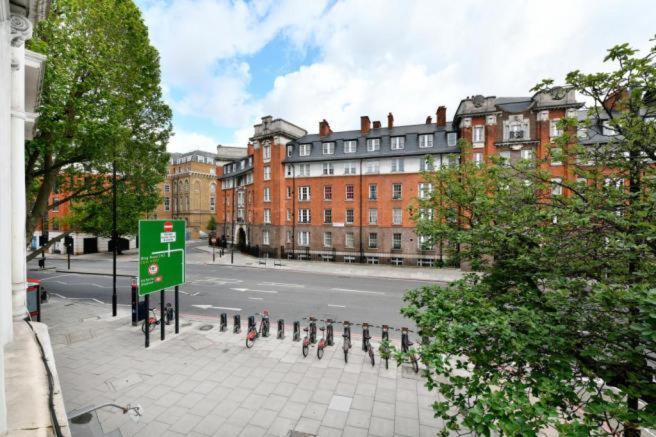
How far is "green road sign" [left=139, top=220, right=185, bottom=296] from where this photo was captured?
34.9 feet

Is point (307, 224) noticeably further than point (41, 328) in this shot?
Yes

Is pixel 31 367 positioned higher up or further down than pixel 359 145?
further down

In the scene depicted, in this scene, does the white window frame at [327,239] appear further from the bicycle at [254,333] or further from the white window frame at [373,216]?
the bicycle at [254,333]

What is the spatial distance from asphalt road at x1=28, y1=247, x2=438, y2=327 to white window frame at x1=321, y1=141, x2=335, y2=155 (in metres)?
14.3

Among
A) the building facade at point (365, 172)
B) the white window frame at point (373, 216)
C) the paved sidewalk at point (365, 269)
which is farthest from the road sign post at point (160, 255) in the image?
the white window frame at point (373, 216)

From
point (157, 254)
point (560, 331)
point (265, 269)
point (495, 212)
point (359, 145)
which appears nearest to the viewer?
point (560, 331)

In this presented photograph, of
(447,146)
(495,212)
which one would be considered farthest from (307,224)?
(495,212)

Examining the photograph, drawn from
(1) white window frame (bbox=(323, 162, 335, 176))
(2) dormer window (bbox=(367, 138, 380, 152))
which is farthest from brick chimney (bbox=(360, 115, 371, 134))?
(1) white window frame (bbox=(323, 162, 335, 176))

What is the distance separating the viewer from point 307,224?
3547 centimetres

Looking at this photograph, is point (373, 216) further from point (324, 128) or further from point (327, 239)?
point (324, 128)

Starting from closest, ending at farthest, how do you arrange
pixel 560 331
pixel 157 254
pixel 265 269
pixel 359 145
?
pixel 560 331 < pixel 157 254 < pixel 265 269 < pixel 359 145

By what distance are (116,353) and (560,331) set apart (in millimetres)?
12794

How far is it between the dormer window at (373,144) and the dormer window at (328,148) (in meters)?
4.21

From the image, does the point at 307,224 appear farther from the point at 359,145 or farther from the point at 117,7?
the point at 117,7
